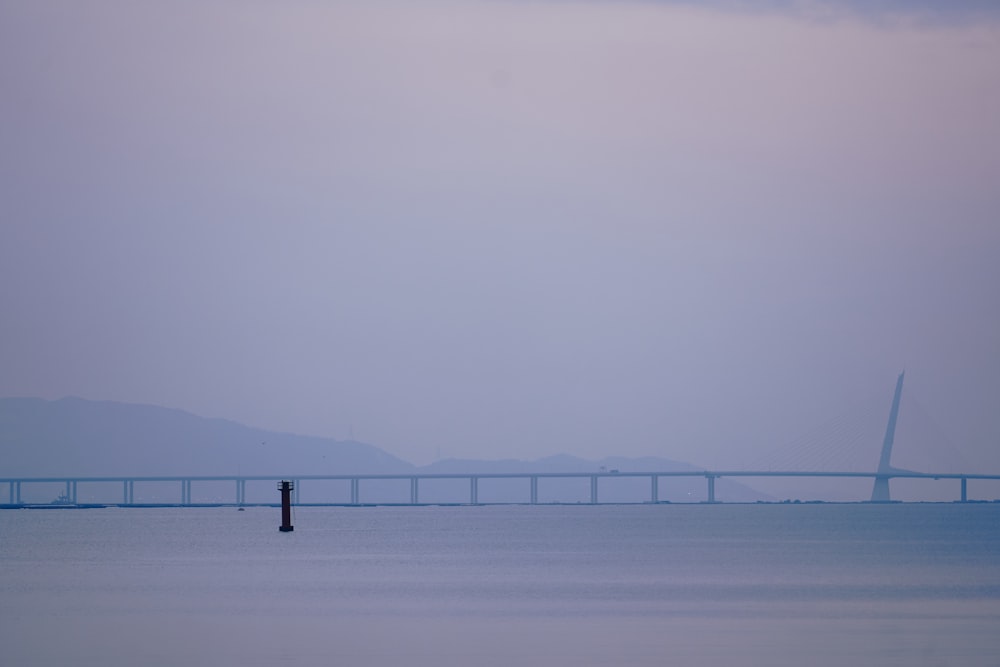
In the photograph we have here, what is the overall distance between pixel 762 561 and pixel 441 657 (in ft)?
87.2

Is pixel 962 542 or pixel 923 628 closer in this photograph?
pixel 923 628

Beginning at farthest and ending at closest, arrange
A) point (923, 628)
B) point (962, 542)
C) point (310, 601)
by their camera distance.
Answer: point (962, 542) < point (310, 601) < point (923, 628)

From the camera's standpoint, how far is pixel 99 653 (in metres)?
22.2

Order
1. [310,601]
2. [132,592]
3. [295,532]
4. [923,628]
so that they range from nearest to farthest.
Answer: [923,628], [310,601], [132,592], [295,532]

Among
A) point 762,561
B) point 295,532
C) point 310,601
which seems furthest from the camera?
point 295,532

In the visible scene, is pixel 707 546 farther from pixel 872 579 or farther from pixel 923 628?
pixel 923 628

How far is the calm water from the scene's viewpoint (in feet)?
73.8

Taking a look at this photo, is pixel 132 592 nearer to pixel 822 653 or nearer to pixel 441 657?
pixel 441 657

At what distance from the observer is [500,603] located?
103ft

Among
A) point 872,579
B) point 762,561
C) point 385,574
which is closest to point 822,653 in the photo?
point 872,579

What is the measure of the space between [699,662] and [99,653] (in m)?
8.71

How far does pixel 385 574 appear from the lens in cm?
4116

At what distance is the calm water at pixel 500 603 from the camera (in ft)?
73.8

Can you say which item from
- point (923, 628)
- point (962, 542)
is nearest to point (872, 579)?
point (923, 628)
